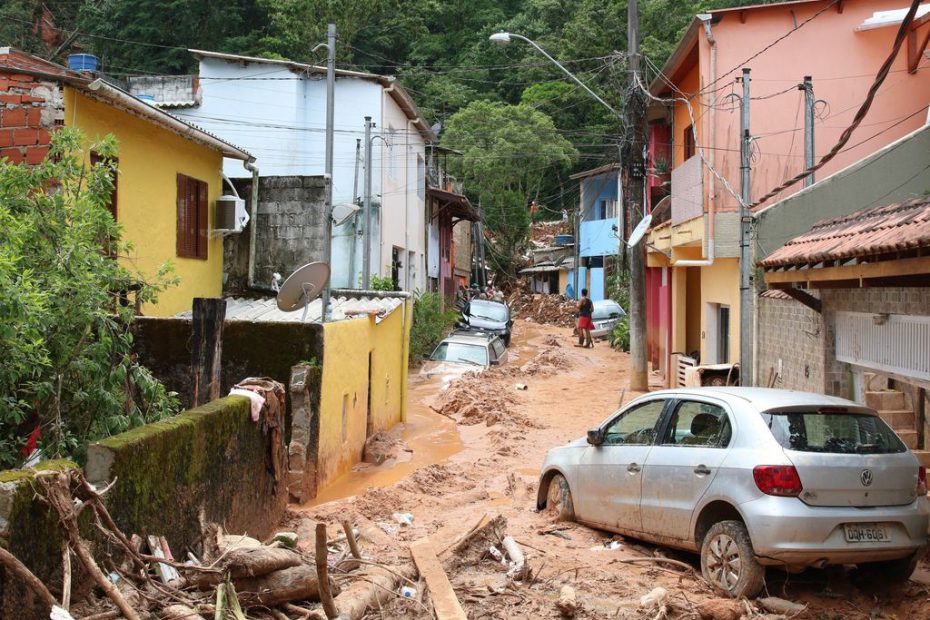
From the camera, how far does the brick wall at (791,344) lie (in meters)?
11.0

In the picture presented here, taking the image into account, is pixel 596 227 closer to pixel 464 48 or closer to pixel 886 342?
pixel 464 48

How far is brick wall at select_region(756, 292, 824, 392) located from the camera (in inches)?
432

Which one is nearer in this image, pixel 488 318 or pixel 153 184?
pixel 153 184

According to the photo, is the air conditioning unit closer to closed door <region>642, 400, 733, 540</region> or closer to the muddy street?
the muddy street

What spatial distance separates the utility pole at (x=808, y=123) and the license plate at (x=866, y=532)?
9.30 metres

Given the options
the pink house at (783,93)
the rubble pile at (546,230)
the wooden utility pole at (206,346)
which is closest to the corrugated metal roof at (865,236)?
the pink house at (783,93)

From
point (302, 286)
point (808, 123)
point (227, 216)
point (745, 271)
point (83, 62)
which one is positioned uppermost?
point (83, 62)

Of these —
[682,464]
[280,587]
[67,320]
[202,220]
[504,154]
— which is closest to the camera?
[280,587]

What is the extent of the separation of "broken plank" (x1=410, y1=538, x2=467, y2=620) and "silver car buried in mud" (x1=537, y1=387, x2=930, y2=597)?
6.71 ft

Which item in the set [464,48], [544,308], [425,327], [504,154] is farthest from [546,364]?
[464,48]

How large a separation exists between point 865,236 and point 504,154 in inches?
1497

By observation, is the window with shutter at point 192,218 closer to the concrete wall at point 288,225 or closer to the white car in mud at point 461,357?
the concrete wall at point 288,225

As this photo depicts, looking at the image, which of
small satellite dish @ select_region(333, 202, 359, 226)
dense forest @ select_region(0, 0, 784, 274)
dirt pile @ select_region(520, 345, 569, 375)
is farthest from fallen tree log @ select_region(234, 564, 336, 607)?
dense forest @ select_region(0, 0, 784, 274)

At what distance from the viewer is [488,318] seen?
31109mm
